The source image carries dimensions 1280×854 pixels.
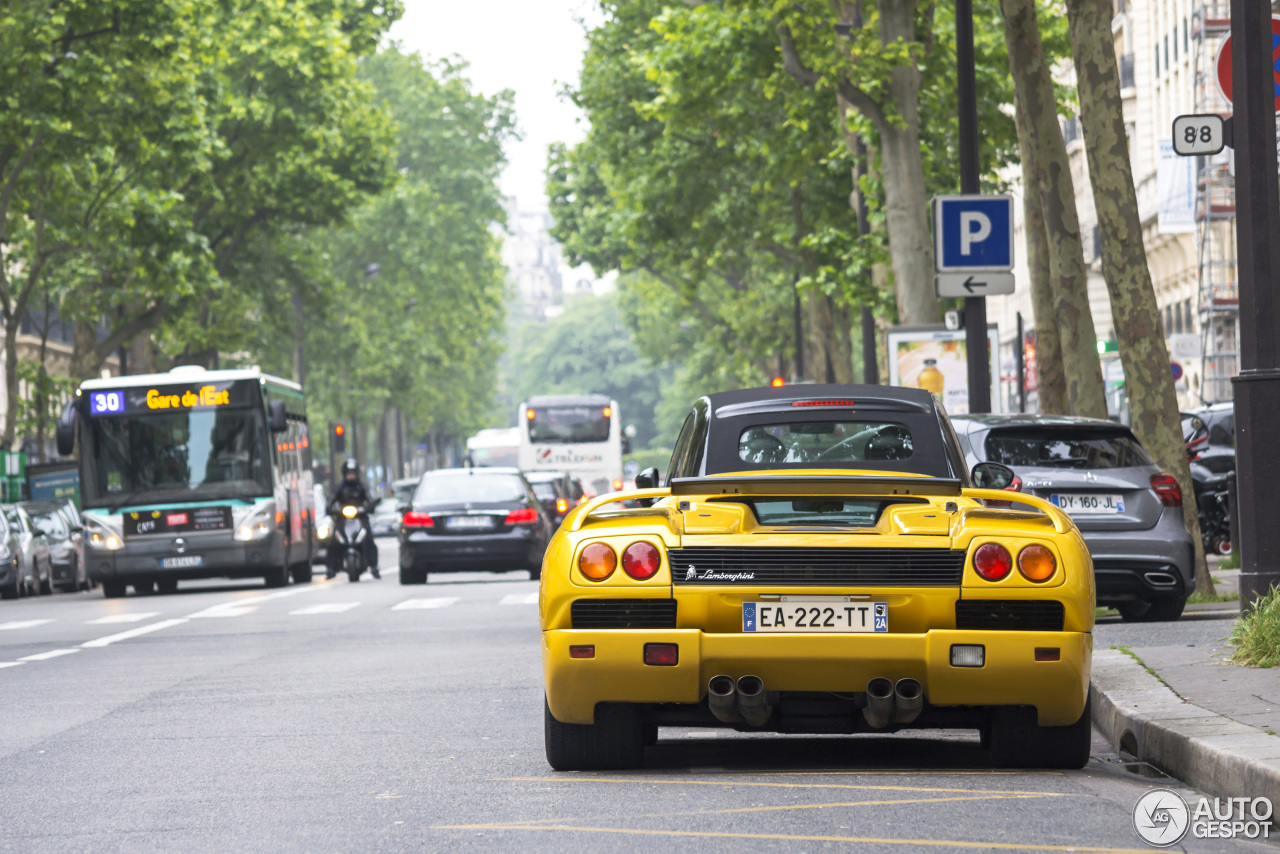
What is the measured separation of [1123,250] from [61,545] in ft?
72.9

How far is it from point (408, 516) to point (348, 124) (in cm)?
1857

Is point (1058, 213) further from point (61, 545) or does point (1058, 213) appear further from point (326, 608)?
point (61, 545)

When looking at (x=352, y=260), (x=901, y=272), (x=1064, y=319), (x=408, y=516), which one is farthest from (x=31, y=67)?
(x=352, y=260)

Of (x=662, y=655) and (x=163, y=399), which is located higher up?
(x=163, y=399)

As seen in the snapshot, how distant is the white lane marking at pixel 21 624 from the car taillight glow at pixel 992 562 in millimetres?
16214

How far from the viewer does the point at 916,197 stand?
27.4m

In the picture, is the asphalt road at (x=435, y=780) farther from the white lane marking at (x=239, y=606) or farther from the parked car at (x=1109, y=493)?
the white lane marking at (x=239, y=606)

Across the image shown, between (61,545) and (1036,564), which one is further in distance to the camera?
(61,545)

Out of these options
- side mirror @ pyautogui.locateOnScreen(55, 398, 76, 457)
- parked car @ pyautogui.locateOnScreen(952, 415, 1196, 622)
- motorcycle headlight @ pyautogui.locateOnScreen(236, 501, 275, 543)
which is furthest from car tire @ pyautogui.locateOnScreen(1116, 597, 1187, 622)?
motorcycle headlight @ pyautogui.locateOnScreen(236, 501, 275, 543)

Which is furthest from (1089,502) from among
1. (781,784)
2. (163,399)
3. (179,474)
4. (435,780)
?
(163,399)

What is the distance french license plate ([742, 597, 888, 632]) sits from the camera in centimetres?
765

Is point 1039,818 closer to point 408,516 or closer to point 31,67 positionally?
point 408,516

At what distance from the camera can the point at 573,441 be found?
199 ft

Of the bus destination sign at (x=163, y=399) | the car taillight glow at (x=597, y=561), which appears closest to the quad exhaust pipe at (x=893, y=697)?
the car taillight glow at (x=597, y=561)
